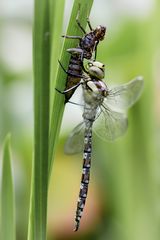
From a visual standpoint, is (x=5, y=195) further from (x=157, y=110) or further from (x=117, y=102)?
(x=157, y=110)

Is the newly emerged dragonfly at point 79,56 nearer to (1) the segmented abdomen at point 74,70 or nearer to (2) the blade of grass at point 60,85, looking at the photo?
(1) the segmented abdomen at point 74,70

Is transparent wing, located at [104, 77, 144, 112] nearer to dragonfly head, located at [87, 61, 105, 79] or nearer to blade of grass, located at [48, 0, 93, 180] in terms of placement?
dragonfly head, located at [87, 61, 105, 79]

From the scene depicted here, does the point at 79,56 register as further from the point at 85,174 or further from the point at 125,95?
the point at 125,95

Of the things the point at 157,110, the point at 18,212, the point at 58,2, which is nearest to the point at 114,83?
the point at 157,110

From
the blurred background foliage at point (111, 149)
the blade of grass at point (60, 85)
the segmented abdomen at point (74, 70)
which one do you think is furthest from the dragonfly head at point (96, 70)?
the blurred background foliage at point (111, 149)

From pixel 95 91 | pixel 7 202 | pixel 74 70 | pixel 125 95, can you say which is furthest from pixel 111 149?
pixel 7 202

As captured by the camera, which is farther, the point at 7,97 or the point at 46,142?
the point at 7,97
